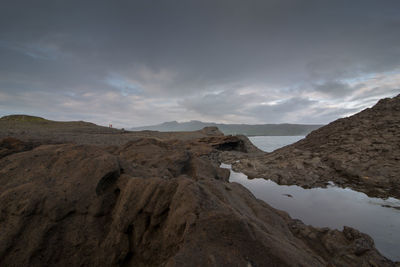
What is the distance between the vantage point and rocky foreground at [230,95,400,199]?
9.56 m

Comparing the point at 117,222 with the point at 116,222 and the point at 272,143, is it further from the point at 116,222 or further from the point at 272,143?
the point at 272,143

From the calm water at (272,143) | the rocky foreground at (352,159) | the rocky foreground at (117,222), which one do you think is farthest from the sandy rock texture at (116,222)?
the calm water at (272,143)

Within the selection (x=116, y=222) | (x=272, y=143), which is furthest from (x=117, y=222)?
(x=272, y=143)

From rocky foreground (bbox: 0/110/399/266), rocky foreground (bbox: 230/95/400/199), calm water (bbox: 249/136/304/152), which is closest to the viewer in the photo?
rocky foreground (bbox: 0/110/399/266)

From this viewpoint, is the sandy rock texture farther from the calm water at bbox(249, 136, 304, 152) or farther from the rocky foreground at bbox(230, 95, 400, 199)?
the calm water at bbox(249, 136, 304, 152)

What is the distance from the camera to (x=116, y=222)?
2945 mm

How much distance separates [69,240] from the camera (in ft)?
8.93

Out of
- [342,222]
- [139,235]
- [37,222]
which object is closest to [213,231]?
[139,235]

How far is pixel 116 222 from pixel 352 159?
550 inches

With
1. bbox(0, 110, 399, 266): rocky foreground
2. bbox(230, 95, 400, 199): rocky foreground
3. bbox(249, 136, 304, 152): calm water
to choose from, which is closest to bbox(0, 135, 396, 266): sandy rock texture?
bbox(0, 110, 399, 266): rocky foreground

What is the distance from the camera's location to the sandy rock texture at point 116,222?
84.4 inches

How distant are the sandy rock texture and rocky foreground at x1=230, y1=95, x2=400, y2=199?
7547 mm

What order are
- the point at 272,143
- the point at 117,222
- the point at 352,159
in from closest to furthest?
1. the point at 117,222
2. the point at 352,159
3. the point at 272,143

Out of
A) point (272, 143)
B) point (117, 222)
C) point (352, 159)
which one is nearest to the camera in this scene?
point (117, 222)
